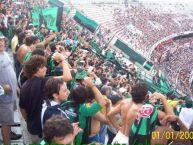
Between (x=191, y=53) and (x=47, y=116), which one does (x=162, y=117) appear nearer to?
(x=47, y=116)

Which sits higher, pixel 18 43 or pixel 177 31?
pixel 18 43

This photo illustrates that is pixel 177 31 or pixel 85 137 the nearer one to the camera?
pixel 85 137

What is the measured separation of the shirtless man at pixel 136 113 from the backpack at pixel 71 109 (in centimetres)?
56

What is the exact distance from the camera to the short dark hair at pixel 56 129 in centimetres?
286

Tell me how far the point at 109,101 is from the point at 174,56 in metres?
30.5

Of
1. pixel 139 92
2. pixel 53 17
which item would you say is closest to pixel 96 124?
pixel 139 92

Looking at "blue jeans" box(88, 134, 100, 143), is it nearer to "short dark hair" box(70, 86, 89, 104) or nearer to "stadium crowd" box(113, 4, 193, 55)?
"short dark hair" box(70, 86, 89, 104)

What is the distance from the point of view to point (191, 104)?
218 inches

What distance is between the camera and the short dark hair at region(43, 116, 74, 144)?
2.86 metres

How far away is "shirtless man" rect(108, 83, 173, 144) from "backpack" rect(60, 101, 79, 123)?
560 millimetres

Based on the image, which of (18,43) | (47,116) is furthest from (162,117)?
(18,43)

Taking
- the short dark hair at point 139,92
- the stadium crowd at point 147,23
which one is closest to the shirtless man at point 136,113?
the short dark hair at point 139,92

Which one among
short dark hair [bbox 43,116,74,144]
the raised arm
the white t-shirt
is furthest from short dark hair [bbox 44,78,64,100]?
the white t-shirt

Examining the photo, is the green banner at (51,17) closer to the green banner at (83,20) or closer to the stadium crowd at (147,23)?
the green banner at (83,20)
